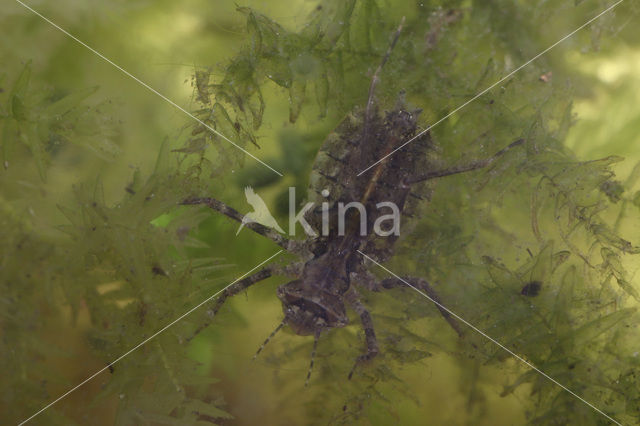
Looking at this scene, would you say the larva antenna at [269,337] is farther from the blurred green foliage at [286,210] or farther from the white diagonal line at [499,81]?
the white diagonal line at [499,81]

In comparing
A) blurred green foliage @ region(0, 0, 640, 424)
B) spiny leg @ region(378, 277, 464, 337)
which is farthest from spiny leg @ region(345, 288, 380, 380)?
spiny leg @ region(378, 277, 464, 337)

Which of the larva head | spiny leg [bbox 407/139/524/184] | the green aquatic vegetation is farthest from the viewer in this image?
spiny leg [bbox 407/139/524/184]

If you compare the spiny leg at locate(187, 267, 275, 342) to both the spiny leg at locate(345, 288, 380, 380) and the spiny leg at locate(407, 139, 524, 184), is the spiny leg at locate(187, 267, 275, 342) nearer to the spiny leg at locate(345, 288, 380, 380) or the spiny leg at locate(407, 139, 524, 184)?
the spiny leg at locate(345, 288, 380, 380)

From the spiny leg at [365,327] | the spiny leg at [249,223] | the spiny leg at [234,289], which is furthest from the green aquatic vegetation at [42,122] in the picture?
the spiny leg at [365,327]

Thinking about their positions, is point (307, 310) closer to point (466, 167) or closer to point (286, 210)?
point (286, 210)

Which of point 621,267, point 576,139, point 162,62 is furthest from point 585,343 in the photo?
point 162,62
